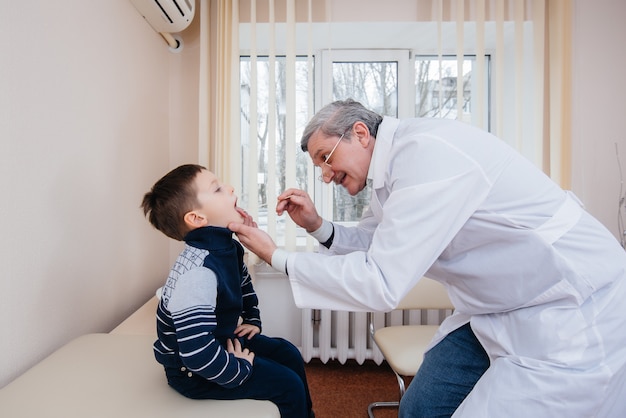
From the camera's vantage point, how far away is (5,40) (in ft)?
3.26

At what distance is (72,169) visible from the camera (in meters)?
1.28

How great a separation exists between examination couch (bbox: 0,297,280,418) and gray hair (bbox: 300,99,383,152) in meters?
0.79

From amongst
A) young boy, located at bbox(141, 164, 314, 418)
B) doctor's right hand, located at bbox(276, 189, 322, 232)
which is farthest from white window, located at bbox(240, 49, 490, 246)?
young boy, located at bbox(141, 164, 314, 418)

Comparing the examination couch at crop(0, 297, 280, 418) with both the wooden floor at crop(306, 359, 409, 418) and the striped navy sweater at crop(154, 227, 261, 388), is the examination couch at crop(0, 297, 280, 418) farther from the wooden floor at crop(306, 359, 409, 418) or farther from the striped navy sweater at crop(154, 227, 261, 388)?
the wooden floor at crop(306, 359, 409, 418)

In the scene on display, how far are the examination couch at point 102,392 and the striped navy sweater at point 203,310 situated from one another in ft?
0.26

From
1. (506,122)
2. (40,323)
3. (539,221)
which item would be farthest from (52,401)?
(506,122)

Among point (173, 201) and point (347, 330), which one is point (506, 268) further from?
point (347, 330)

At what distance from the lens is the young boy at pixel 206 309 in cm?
92

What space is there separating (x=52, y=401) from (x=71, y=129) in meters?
0.86

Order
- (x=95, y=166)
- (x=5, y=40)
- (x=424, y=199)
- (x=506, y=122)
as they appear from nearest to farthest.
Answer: (x=424, y=199) < (x=5, y=40) < (x=95, y=166) < (x=506, y=122)

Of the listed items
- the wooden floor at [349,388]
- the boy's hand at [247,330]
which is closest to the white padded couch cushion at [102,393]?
the boy's hand at [247,330]

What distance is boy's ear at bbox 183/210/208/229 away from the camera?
3.61ft

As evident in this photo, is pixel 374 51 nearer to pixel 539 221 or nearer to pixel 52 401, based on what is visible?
pixel 539 221

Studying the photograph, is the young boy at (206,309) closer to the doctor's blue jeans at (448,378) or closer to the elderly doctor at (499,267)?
the elderly doctor at (499,267)
